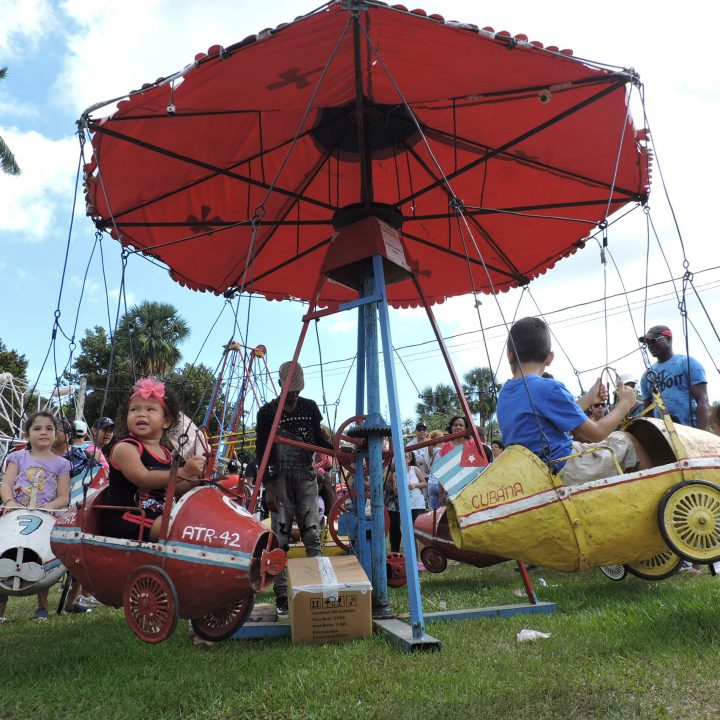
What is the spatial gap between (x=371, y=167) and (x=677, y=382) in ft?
10.7

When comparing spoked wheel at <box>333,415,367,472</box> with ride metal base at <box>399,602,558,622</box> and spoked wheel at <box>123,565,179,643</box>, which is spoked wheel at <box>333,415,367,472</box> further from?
spoked wheel at <box>123,565,179,643</box>

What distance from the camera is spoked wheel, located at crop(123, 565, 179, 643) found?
8.28 ft

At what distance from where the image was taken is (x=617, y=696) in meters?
2.48

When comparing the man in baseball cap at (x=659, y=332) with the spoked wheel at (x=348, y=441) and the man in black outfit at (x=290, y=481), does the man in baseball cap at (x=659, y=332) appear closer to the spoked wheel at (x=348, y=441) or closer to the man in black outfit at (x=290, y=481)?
the spoked wheel at (x=348, y=441)

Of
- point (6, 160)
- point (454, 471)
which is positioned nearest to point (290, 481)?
point (454, 471)

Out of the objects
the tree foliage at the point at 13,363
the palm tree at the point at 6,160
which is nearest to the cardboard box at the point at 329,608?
the palm tree at the point at 6,160

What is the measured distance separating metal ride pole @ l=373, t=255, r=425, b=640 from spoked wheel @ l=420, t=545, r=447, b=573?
7.52ft

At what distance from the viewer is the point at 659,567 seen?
366cm

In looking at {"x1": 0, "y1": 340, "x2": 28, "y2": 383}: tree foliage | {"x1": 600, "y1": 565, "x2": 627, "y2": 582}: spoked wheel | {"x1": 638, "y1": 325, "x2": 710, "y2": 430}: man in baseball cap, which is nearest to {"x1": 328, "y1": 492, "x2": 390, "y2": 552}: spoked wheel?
{"x1": 600, "y1": 565, "x2": 627, "y2": 582}: spoked wheel

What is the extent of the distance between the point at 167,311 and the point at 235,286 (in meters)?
31.3

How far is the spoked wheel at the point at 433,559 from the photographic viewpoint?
625cm

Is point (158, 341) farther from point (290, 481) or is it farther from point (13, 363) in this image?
point (290, 481)

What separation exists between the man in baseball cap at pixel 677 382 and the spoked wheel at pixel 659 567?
1.69m

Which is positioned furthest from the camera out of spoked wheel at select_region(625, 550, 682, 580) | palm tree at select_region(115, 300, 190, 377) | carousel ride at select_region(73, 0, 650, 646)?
palm tree at select_region(115, 300, 190, 377)
